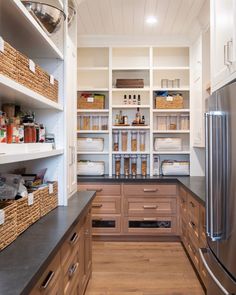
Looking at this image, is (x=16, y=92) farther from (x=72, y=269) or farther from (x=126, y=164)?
(x=126, y=164)

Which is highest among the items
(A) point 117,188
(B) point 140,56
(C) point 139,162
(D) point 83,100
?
(B) point 140,56

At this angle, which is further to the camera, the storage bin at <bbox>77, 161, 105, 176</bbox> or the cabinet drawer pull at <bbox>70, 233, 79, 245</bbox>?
the storage bin at <bbox>77, 161, 105, 176</bbox>

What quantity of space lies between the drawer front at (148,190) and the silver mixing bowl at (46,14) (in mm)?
2407

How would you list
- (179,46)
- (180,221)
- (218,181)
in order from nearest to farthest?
(218,181)
(180,221)
(179,46)

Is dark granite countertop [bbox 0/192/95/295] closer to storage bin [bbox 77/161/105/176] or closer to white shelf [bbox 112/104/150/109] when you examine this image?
storage bin [bbox 77/161/105/176]

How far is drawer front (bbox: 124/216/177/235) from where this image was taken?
406cm

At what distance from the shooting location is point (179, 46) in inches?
172

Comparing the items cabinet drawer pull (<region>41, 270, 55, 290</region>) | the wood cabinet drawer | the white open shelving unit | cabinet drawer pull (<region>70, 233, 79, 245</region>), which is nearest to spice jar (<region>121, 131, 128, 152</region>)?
the white open shelving unit

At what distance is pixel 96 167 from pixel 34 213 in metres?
2.37

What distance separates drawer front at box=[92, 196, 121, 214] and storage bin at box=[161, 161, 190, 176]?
0.77 metres

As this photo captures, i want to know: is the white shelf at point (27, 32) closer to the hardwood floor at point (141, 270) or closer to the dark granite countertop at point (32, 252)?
the dark granite countertop at point (32, 252)

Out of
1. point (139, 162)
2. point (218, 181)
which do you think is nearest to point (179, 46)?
point (139, 162)

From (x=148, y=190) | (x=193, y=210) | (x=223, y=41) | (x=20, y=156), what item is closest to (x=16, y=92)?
(x=20, y=156)

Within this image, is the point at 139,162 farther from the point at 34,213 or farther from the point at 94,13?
the point at 34,213
